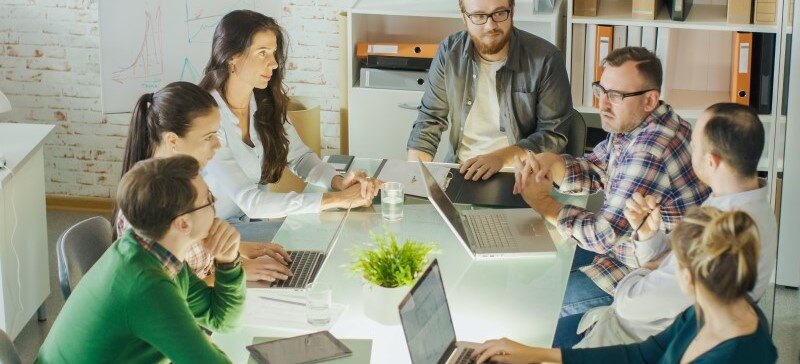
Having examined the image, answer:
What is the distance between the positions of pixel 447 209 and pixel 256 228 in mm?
645

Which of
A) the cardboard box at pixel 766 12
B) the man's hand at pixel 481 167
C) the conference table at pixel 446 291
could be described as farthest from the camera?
the cardboard box at pixel 766 12

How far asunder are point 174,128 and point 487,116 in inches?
55.8

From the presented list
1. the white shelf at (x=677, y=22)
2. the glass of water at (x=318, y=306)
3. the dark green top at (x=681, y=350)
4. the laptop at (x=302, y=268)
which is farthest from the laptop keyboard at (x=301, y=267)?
the white shelf at (x=677, y=22)

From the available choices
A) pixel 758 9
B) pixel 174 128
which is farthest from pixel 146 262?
pixel 758 9

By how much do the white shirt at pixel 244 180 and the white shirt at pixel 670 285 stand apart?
1.13m

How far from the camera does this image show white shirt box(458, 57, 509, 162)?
4.12 meters

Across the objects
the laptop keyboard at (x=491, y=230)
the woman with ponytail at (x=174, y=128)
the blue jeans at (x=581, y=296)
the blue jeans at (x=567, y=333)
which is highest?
the woman with ponytail at (x=174, y=128)

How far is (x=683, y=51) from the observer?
186 inches

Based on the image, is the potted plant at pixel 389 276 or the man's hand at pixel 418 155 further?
the man's hand at pixel 418 155

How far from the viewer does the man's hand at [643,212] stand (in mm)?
2814

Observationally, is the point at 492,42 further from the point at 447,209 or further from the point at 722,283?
the point at 722,283

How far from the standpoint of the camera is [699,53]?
4.71m

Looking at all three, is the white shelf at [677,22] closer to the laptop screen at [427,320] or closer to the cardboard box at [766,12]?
the cardboard box at [766,12]

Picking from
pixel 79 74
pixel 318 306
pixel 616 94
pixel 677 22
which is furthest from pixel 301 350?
pixel 79 74
